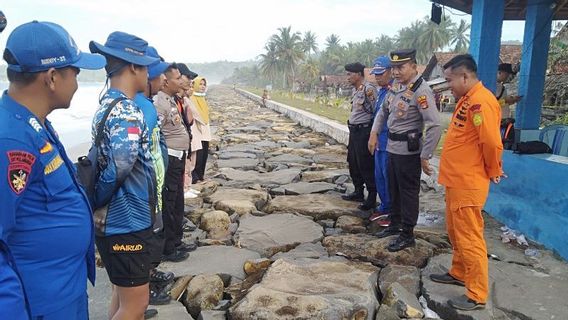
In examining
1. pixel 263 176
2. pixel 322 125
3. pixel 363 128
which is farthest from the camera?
pixel 322 125

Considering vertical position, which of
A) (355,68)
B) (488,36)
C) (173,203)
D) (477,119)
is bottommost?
(173,203)

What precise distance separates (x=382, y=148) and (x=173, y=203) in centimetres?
209

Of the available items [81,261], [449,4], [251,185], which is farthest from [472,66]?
[449,4]

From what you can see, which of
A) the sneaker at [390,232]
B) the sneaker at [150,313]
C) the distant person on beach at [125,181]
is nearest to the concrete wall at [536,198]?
the sneaker at [390,232]

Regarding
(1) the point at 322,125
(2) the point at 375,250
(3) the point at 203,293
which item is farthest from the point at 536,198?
(1) the point at 322,125

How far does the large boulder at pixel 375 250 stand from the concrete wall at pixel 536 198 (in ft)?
3.19

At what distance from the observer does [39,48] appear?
4.29ft

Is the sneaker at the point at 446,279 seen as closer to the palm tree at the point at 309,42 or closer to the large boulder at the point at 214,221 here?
the large boulder at the point at 214,221

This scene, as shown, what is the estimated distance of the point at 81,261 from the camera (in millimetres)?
1495

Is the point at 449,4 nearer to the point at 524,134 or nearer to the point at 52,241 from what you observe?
the point at 524,134

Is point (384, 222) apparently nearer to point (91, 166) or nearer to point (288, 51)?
point (91, 166)

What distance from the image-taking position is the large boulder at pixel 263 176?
6.00 metres

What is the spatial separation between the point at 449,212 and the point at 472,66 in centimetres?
94

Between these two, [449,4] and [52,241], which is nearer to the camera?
[52,241]
